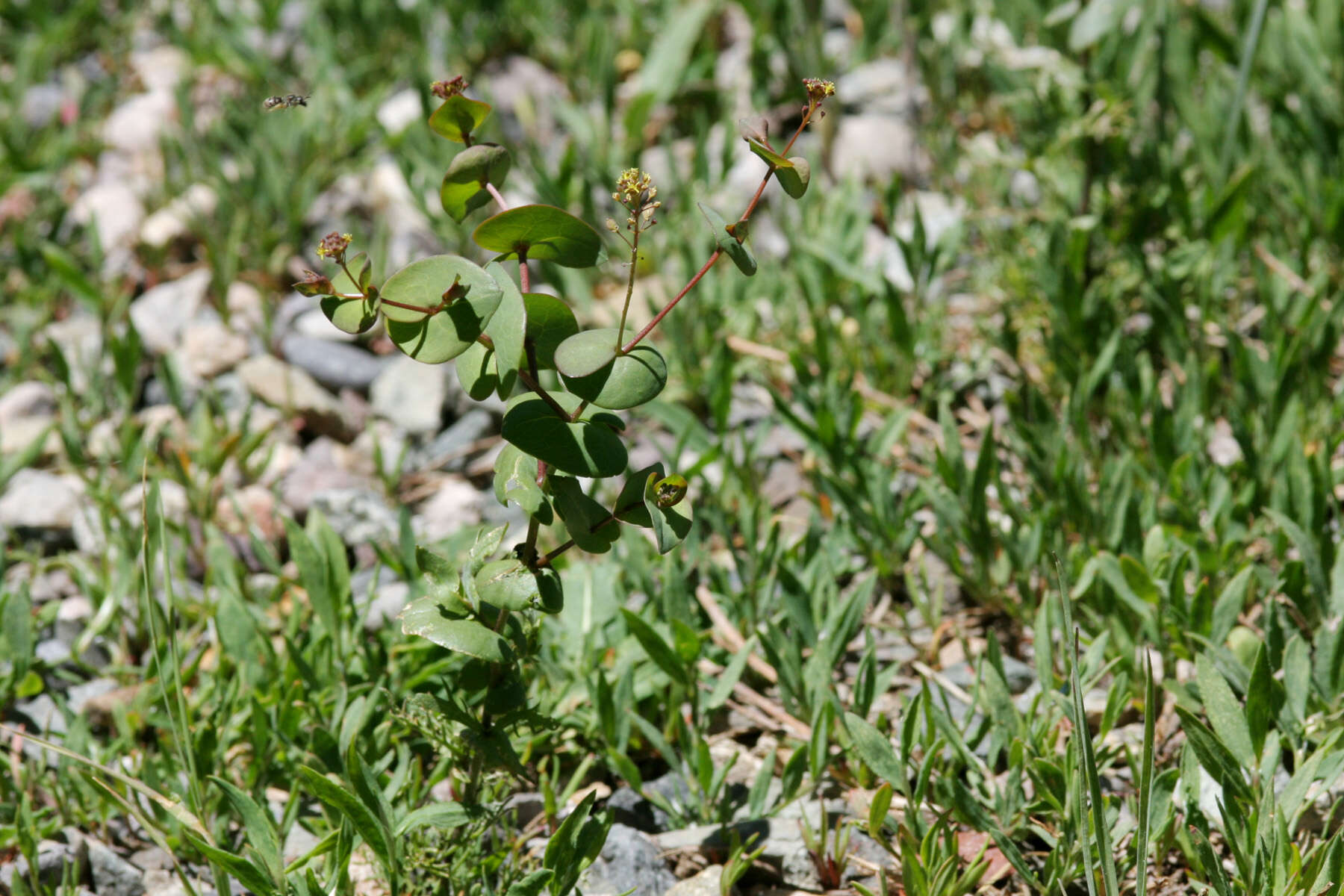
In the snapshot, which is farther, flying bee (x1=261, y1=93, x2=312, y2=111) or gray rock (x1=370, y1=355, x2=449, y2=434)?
gray rock (x1=370, y1=355, x2=449, y2=434)

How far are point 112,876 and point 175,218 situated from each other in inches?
78.0

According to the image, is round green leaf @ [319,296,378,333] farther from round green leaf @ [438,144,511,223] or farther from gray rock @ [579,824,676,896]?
gray rock @ [579,824,676,896]

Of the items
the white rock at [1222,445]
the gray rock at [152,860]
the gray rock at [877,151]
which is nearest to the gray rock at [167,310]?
the gray rock at [152,860]

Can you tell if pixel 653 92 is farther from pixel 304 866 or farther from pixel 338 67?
pixel 304 866

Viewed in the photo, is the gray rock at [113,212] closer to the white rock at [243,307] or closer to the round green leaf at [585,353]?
the white rock at [243,307]

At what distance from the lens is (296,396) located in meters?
2.74

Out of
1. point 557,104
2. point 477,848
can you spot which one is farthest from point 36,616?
point 557,104

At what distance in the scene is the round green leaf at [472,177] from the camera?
1254 mm

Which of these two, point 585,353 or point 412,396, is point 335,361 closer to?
point 412,396

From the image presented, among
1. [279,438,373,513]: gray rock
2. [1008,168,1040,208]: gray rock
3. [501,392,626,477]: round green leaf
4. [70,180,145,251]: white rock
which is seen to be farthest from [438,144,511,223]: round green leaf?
[70,180,145,251]: white rock

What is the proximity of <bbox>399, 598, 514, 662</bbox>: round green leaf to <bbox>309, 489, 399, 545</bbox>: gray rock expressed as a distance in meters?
1.07

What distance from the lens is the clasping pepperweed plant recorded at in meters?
1.21

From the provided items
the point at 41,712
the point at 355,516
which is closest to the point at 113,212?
the point at 355,516

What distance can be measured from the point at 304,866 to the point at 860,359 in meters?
1.57
